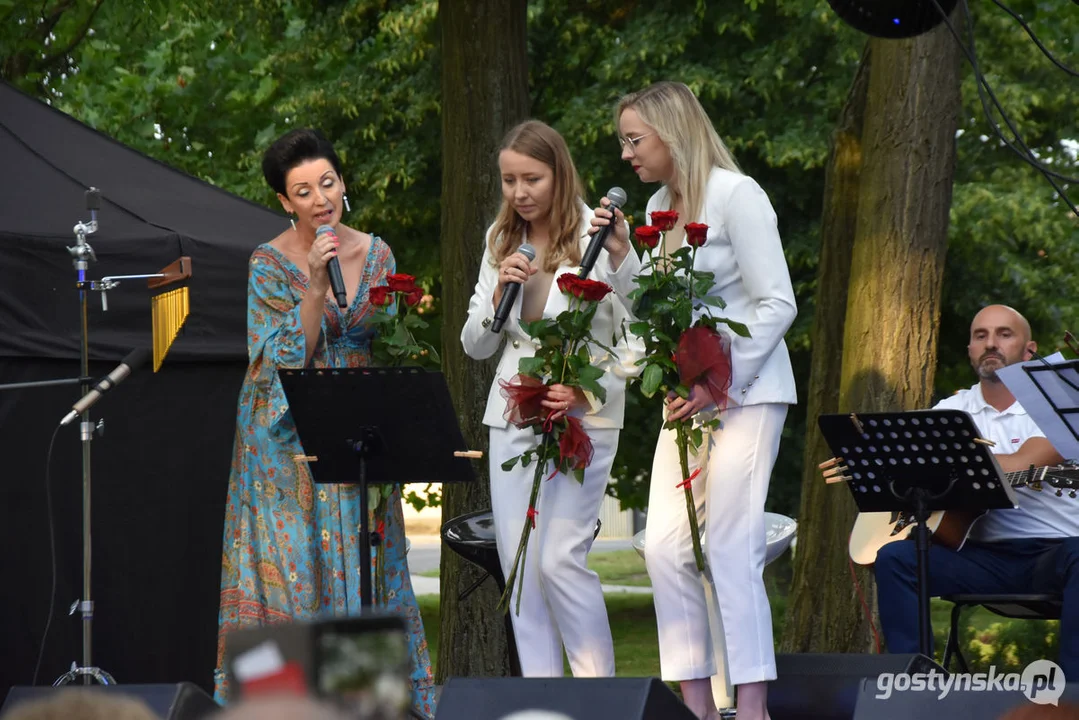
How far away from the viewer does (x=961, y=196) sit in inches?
439

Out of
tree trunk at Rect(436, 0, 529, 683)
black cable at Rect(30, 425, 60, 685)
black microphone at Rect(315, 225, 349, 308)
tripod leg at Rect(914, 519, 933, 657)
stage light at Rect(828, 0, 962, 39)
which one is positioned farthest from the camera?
tree trunk at Rect(436, 0, 529, 683)

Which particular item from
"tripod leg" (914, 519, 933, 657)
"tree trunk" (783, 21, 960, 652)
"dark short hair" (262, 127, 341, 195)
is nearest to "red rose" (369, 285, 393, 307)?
"dark short hair" (262, 127, 341, 195)

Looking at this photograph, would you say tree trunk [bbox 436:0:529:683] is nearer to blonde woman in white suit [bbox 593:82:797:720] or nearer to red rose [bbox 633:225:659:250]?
blonde woman in white suit [bbox 593:82:797:720]

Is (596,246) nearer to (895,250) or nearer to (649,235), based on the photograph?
(649,235)

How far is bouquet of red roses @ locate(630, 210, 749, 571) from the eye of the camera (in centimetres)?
418

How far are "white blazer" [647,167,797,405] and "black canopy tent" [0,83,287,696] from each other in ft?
9.04

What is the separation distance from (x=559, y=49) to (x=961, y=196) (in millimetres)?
3607

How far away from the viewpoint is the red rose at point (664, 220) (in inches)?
165

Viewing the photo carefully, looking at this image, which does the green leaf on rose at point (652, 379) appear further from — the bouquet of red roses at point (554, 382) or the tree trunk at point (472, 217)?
the tree trunk at point (472, 217)

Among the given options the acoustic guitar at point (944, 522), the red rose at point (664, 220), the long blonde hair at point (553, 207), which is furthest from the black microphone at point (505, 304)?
the acoustic guitar at point (944, 522)

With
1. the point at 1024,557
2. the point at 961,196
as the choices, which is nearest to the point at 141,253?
the point at 1024,557

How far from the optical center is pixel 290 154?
15.8 feet

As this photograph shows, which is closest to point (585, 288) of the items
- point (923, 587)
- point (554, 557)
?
point (554, 557)

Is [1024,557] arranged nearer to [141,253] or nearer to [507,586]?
[507,586]
